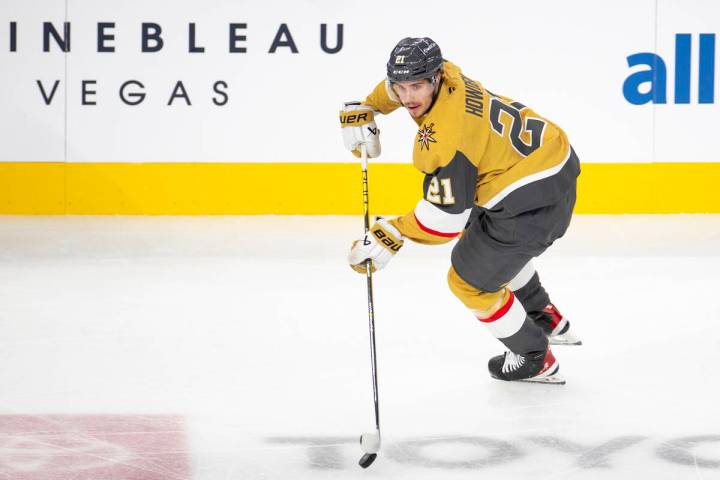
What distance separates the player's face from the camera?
3.07 m

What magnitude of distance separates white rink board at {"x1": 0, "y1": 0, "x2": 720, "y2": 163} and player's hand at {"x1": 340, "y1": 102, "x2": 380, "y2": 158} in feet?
12.8

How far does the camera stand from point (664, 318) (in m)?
4.54

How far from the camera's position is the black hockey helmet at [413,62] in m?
3.02

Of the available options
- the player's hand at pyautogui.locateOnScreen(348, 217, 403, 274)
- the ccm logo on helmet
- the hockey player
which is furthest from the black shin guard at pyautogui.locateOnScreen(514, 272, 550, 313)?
the player's hand at pyautogui.locateOnScreen(348, 217, 403, 274)

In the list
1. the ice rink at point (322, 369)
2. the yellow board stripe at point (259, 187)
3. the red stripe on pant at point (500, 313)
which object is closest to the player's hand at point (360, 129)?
the red stripe on pant at point (500, 313)

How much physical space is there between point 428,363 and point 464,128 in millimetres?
1101

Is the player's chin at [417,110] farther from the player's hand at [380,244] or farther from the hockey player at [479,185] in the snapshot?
the player's hand at [380,244]

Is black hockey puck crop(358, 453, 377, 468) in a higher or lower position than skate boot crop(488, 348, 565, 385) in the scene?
lower

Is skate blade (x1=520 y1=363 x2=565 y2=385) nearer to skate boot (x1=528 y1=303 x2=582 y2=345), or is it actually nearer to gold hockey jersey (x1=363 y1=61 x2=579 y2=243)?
skate boot (x1=528 y1=303 x2=582 y2=345)

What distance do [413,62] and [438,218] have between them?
1.34 ft

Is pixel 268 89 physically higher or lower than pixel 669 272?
higher

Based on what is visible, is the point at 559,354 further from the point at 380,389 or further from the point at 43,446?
the point at 43,446

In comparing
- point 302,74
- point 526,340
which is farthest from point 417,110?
point 302,74

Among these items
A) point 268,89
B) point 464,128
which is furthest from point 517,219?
point 268,89
